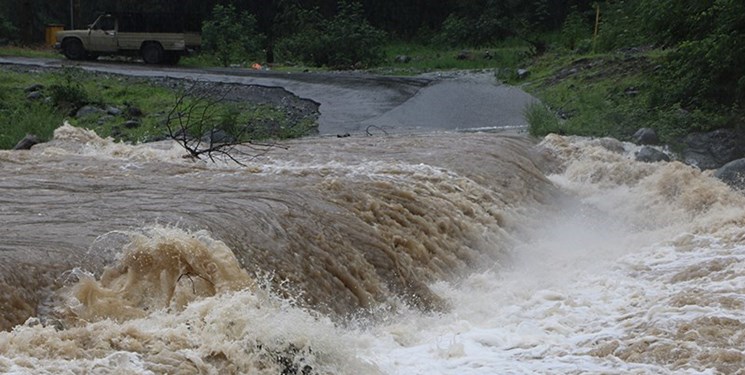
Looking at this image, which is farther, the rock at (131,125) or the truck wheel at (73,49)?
the truck wheel at (73,49)

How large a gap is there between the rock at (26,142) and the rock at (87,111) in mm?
3621

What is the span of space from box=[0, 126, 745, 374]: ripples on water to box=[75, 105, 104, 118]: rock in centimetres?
582

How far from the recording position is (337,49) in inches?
1266

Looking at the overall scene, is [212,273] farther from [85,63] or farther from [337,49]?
[337,49]

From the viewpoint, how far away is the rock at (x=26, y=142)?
15611mm

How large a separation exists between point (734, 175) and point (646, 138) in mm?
2767

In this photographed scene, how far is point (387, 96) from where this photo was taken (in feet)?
73.6

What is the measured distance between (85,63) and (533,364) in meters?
22.8

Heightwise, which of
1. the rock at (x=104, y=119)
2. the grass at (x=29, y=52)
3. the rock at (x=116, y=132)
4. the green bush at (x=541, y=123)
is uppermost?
the green bush at (x=541, y=123)

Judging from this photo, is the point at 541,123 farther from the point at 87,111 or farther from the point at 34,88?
the point at 34,88

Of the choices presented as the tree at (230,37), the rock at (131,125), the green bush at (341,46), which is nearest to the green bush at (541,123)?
the rock at (131,125)

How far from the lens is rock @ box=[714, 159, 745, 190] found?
46.5ft

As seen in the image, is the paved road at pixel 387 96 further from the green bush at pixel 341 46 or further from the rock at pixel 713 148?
the green bush at pixel 341 46

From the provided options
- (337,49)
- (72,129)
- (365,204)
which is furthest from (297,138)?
(337,49)
